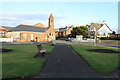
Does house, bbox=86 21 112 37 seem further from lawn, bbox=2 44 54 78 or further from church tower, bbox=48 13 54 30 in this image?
lawn, bbox=2 44 54 78

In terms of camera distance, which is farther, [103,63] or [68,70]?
[103,63]

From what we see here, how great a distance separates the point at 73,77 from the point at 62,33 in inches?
3149

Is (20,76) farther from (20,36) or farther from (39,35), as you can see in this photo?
(39,35)

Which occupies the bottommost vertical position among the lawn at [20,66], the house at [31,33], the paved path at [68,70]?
the paved path at [68,70]

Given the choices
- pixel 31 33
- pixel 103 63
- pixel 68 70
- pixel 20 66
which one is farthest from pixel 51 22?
pixel 68 70

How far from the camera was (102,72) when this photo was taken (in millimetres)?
7539

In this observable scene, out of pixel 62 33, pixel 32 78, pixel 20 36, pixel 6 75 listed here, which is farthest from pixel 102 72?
pixel 62 33

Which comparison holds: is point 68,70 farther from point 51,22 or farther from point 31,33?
point 51,22

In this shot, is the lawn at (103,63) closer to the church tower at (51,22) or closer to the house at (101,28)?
the church tower at (51,22)

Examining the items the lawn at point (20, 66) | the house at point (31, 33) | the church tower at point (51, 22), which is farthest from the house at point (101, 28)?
the lawn at point (20, 66)

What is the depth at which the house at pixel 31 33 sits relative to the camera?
149 ft

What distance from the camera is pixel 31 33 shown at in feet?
157

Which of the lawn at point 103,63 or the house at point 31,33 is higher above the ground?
the house at point 31,33

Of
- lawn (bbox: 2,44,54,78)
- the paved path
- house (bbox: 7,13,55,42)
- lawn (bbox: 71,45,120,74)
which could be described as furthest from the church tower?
the paved path
